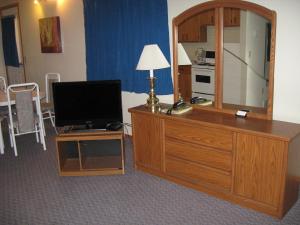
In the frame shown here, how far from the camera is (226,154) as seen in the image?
2631 millimetres

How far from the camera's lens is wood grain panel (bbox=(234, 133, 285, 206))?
2.34m

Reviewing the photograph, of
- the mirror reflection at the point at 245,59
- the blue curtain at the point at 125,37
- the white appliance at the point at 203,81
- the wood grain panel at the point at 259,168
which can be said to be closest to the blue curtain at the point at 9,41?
the blue curtain at the point at 125,37

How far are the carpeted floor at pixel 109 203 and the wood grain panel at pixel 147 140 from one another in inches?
6.3

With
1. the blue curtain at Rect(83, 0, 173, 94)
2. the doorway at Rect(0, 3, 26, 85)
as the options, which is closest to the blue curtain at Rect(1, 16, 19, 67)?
the doorway at Rect(0, 3, 26, 85)

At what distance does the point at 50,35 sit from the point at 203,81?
10.7 ft

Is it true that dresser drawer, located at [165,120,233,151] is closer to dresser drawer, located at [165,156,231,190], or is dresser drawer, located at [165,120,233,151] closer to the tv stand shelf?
dresser drawer, located at [165,156,231,190]

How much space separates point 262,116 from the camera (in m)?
2.74

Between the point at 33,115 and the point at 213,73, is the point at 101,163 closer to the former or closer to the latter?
the point at 33,115

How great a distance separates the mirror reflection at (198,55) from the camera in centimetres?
303

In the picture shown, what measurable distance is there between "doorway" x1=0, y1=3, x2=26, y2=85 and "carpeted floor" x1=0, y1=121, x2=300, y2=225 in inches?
143

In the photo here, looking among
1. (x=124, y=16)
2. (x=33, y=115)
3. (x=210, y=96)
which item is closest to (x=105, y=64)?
(x=124, y=16)

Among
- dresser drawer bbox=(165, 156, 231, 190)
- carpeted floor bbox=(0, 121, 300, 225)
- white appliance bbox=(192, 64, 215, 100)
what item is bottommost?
carpeted floor bbox=(0, 121, 300, 225)

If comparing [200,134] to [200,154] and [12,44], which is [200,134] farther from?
[12,44]

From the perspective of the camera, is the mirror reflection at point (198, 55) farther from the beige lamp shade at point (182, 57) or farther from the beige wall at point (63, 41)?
the beige wall at point (63, 41)
